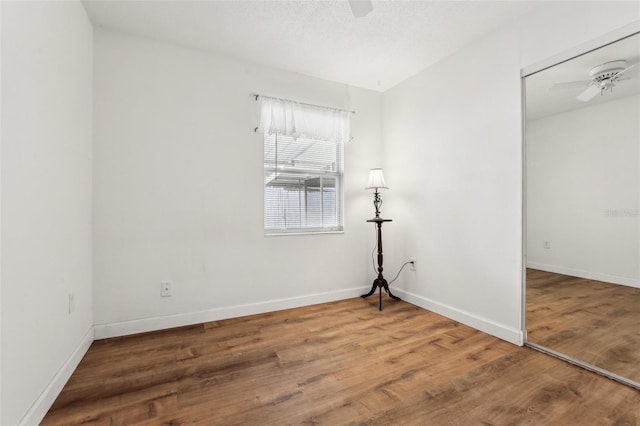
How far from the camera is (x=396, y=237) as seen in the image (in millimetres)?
3559

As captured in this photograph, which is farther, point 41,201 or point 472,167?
point 472,167

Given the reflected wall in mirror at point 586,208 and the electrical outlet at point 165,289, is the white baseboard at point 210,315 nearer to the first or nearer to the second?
the electrical outlet at point 165,289

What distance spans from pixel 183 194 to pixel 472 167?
2664 millimetres

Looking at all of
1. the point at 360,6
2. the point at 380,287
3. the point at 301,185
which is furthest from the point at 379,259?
the point at 360,6

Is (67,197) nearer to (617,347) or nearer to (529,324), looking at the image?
(529,324)

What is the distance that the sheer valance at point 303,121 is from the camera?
9.98 ft

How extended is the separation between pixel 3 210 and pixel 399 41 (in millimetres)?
2923

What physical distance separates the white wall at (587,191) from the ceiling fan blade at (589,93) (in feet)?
0.22

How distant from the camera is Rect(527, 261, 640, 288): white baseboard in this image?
6.12ft

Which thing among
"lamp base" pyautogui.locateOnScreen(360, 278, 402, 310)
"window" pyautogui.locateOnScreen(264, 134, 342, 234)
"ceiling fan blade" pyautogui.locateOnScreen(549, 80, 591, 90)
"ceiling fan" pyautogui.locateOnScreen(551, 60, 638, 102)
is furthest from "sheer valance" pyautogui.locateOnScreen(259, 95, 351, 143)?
"ceiling fan" pyautogui.locateOnScreen(551, 60, 638, 102)

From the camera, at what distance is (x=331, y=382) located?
182cm

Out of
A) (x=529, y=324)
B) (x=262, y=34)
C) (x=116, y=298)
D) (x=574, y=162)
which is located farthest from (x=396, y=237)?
(x=116, y=298)

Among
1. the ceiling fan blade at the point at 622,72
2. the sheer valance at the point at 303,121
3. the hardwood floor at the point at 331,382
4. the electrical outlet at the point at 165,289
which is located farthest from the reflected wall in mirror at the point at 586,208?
the electrical outlet at the point at 165,289

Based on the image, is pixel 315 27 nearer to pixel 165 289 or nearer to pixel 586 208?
pixel 586 208
